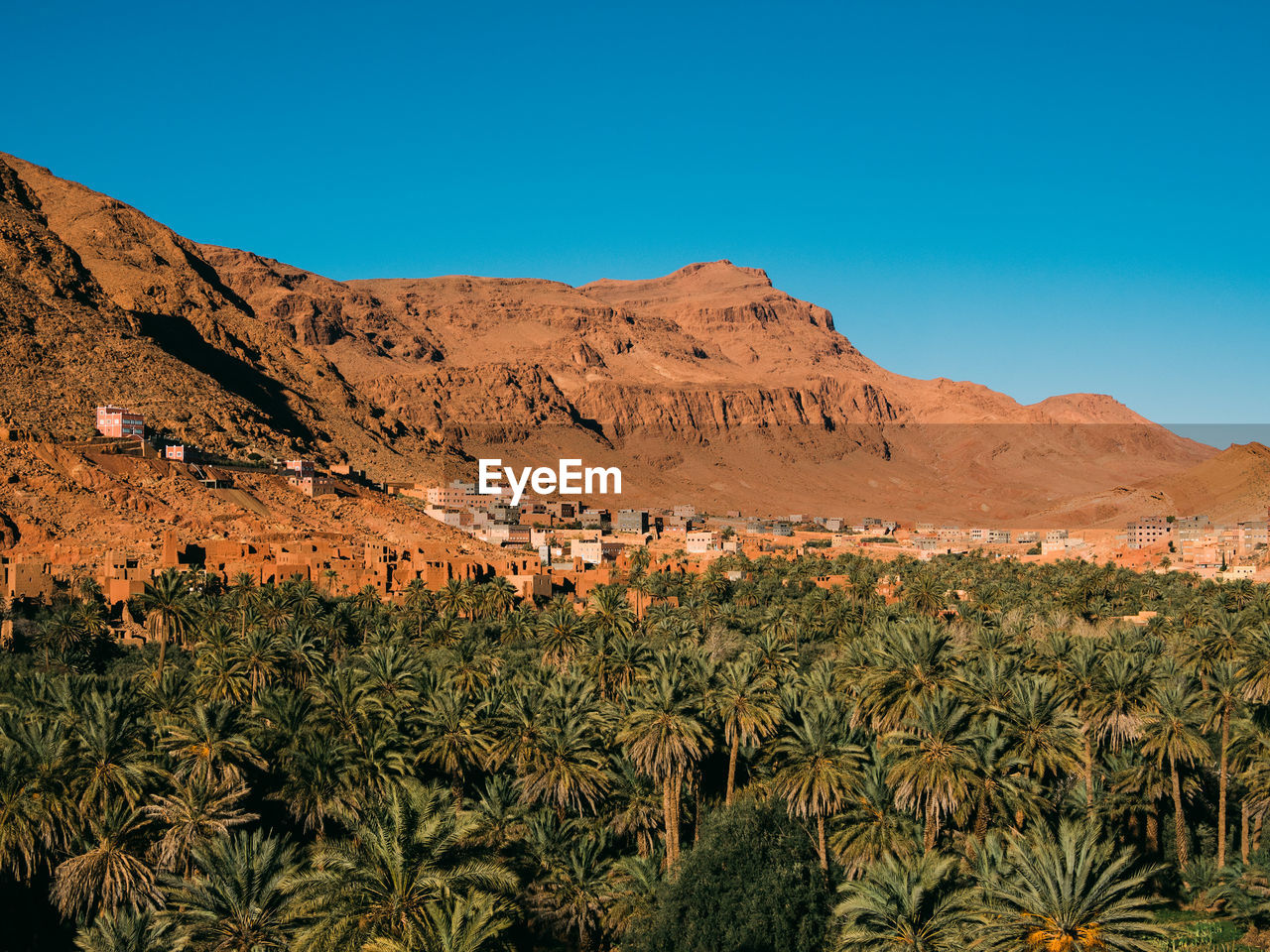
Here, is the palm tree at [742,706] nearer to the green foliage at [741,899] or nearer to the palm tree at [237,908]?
the green foliage at [741,899]

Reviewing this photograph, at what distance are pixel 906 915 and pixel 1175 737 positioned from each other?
15.0m

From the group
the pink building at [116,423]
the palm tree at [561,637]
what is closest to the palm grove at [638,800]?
the palm tree at [561,637]

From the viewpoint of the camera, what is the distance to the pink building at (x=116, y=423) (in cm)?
8562

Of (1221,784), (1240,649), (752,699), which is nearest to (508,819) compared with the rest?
(752,699)

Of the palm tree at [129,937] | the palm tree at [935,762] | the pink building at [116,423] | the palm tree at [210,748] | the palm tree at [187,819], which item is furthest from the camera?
the pink building at [116,423]

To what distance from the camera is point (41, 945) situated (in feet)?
77.8

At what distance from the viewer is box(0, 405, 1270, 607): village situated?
63188 mm

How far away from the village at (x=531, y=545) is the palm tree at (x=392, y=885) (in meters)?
39.5

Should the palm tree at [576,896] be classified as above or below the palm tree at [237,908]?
below

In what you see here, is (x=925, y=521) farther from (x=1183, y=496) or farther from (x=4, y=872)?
(x=4, y=872)

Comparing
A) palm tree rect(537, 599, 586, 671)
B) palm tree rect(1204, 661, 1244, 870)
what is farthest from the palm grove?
palm tree rect(537, 599, 586, 671)

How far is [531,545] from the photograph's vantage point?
A: 333ft

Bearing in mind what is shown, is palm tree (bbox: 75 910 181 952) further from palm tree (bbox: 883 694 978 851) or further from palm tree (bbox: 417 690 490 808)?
palm tree (bbox: 883 694 978 851)

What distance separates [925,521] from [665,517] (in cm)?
6381
